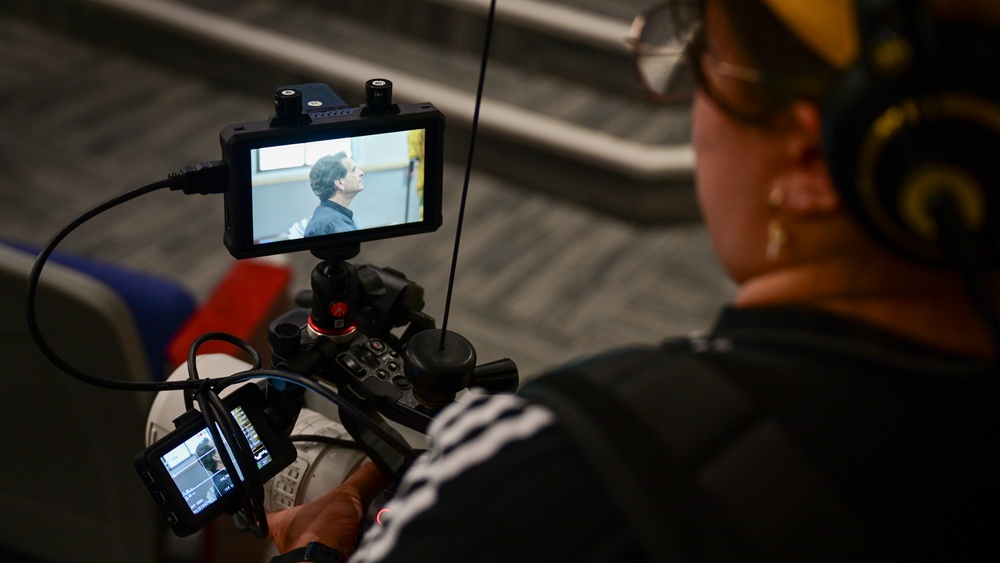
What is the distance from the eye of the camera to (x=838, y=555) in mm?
489

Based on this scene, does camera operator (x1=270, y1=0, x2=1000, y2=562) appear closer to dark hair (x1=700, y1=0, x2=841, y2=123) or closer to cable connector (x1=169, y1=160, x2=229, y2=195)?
dark hair (x1=700, y1=0, x2=841, y2=123)

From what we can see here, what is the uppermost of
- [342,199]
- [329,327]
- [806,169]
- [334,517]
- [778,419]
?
[806,169]

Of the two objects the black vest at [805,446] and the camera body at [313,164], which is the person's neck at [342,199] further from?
the black vest at [805,446]

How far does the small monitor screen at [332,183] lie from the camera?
883 millimetres

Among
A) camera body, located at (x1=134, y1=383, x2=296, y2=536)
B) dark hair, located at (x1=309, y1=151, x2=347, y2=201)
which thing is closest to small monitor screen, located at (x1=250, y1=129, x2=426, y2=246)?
dark hair, located at (x1=309, y1=151, x2=347, y2=201)

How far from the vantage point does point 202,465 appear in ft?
2.89

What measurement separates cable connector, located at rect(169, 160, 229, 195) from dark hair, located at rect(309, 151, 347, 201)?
8 cm

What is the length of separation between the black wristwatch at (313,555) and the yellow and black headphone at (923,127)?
1.76 feet

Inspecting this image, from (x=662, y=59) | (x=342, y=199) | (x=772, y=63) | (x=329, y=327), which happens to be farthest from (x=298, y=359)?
(x=772, y=63)

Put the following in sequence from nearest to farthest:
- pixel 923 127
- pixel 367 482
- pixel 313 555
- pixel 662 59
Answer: pixel 923 127 → pixel 662 59 → pixel 313 555 → pixel 367 482

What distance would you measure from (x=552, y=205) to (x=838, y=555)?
8.14 ft

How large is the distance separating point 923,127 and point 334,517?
60 centimetres

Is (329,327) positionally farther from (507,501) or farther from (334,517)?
(507,501)

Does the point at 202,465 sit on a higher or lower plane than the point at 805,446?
lower
